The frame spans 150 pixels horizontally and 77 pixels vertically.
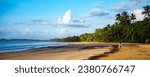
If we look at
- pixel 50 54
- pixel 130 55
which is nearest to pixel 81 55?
pixel 50 54

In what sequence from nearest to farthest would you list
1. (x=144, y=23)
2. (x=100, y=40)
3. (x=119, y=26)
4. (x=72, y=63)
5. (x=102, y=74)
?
(x=102, y=74) < (x=72, y=63) < (x=144, y=23) < (x=119, y=26) < (x=100, y=40)

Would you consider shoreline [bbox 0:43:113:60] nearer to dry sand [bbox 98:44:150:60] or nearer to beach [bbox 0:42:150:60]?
beach [bbox 0:42:150:60]

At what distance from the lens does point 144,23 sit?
14586mm

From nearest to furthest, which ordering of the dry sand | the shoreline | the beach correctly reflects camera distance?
the dry sand, the beach, the shoreline

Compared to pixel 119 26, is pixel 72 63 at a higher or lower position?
lower

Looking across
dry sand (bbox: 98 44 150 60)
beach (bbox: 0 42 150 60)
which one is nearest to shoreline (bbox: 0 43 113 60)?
beach (bbox: 0 42 150 60)

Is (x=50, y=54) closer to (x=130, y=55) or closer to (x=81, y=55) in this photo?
(x=81, y=55)

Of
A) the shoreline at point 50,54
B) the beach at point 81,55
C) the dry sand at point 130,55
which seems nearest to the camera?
the dry sand at point 130,55

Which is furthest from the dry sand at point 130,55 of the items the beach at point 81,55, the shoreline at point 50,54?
the shoreline at point 50,54

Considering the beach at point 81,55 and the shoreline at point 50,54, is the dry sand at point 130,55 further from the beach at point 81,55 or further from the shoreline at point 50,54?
the shoreline at point 50,54

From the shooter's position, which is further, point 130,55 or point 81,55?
point 81,55

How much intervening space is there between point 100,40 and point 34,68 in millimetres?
18178

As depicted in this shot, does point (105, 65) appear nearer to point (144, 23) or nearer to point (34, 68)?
point (34, 68)

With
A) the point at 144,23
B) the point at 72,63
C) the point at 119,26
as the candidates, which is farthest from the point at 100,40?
the point at 72,63
